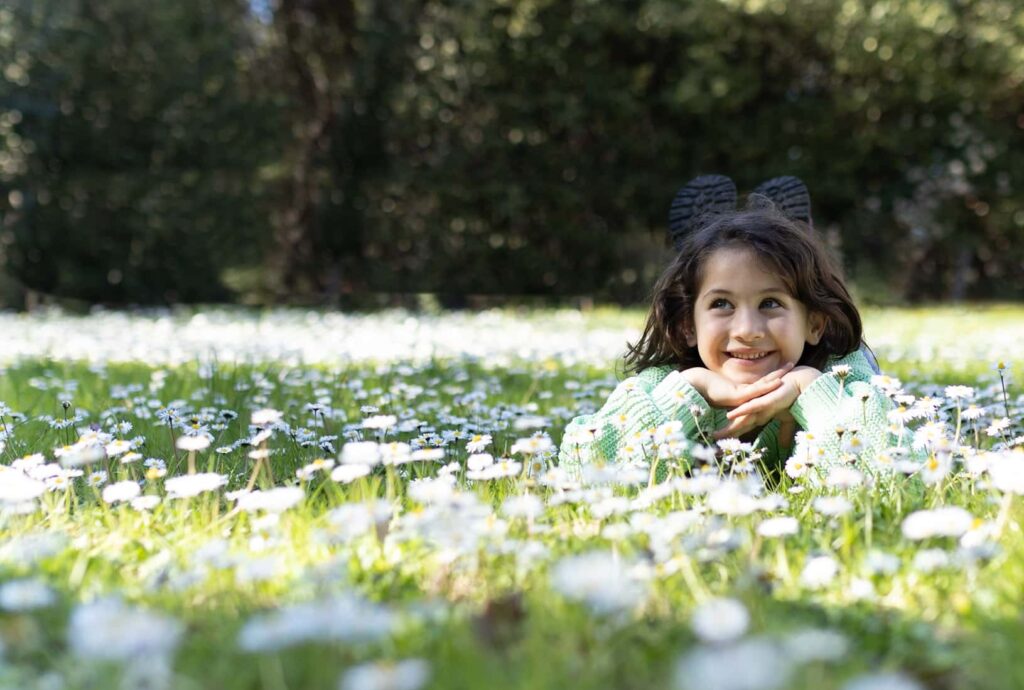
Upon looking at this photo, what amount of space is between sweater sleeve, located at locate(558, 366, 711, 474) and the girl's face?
0.15m

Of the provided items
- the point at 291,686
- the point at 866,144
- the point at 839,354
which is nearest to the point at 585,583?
the point at 291,686

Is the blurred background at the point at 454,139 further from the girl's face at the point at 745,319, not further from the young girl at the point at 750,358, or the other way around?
the girl's face at the point at 745,319

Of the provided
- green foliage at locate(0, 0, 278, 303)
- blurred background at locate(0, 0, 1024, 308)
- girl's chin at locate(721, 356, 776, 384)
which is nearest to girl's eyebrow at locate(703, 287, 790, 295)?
girl's chin at locate(721, 356, 776, 384)

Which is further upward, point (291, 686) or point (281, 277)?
point (281, 277)

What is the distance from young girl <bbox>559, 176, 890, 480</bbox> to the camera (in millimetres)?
2309

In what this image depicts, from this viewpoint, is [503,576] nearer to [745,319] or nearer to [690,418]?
[690,418]

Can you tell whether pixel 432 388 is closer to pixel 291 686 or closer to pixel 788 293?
pixel 788 293

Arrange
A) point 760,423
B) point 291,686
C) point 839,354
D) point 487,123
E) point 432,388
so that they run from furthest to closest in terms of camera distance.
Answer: point 487,123
point 432,388
point 839,354
point 760,423
point 291,686

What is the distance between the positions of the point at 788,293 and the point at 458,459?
39.0 inches

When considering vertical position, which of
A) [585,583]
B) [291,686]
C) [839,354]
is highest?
[839,354]

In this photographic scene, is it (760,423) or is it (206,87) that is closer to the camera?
(760,423)

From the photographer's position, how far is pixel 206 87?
14.6m

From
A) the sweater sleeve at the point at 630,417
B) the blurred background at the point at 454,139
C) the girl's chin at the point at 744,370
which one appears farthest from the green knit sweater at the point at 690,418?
the blurred background at the point at 454,139

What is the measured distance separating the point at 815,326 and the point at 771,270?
333mm
